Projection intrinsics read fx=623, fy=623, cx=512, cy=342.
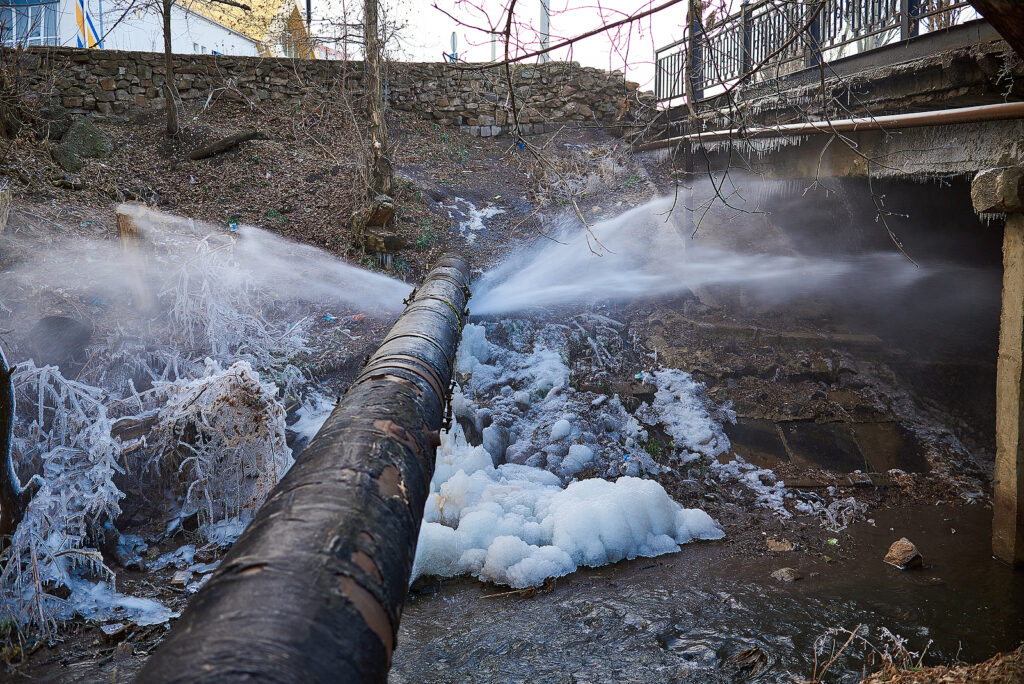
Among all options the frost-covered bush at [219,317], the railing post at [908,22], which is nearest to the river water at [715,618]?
the frost-covered bush at [219,317]

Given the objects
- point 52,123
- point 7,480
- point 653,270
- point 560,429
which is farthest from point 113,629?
point 52,123

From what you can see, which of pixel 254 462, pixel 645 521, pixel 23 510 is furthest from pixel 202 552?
pixel 645 521

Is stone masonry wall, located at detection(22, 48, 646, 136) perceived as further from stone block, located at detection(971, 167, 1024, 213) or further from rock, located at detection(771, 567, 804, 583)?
rock, located at detection(771, 567, 804, 583)

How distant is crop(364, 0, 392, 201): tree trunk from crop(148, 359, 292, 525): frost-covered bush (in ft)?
19.5

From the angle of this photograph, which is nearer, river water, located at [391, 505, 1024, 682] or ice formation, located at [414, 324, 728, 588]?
river water, located at [391, 505, 1024, 682]

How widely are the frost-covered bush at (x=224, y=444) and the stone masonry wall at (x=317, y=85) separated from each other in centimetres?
929

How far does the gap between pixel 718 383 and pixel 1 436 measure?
6.36 metres

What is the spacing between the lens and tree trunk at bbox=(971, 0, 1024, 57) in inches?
64.6

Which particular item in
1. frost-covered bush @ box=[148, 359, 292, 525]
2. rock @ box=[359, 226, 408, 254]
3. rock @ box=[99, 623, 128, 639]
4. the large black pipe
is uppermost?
rock @ box=[359, 226, 408, 254]

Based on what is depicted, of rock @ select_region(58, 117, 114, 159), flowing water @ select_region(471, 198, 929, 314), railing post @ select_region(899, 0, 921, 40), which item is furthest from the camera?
rock @ select_region(58, 117, 114, 159)

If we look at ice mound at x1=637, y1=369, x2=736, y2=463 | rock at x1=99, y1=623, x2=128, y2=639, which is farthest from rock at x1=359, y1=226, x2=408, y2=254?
rock at x1=99, y1=623, x2=128, y2=639

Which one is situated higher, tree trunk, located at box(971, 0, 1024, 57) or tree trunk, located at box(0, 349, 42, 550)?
tree trunk, located at box(971, 0, 1024, 57)

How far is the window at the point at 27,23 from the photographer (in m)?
10.4

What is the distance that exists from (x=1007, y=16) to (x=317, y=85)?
47.3 feet
